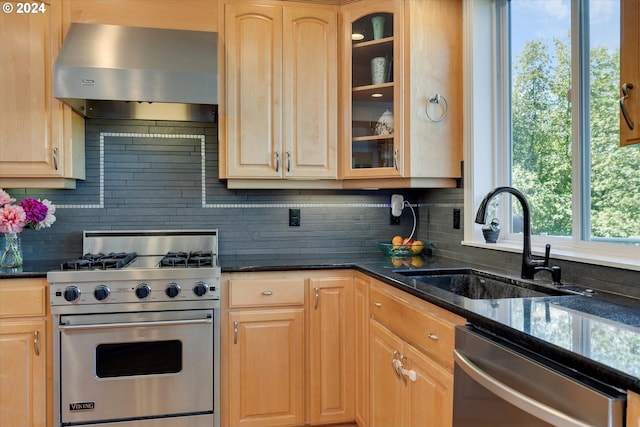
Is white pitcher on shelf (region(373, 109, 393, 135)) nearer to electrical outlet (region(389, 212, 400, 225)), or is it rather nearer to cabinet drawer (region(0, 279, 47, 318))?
electrical outlet (region(389, 212, 400, 225))

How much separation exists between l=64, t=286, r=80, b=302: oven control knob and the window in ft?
6.45

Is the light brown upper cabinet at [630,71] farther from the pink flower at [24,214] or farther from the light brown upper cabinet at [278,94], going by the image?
the pink flower at [24,214]

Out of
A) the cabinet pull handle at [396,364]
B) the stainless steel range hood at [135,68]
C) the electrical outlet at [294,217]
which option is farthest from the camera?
the electrical outlet at [294,217]

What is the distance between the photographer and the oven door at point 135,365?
2127 millimetres

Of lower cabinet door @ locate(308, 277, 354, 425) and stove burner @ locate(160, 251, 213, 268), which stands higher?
stove burner @ locate(160, 251, 213, 268)

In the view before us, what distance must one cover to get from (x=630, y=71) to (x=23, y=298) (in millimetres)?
2512

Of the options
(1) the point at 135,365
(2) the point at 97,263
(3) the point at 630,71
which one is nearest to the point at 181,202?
(2) the point at 97,263

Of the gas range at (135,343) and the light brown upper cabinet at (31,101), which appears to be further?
the light brown upper cabinet at (31,101)

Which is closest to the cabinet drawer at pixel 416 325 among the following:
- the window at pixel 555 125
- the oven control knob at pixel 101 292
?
the window at pixel 555 125

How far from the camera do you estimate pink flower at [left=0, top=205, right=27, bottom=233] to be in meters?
2.25

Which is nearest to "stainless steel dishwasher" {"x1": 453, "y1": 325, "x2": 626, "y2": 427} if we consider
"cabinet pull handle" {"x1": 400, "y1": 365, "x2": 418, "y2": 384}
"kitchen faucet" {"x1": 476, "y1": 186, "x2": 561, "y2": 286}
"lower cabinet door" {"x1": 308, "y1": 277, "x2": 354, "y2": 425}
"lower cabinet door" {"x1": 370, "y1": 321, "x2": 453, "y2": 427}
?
"lower cabinet door" {"x1": 370, "y1": 321, "x2": 453, "y2": 427}

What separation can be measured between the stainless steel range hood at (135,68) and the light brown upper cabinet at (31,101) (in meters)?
0.13

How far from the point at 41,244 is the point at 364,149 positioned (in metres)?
1.95

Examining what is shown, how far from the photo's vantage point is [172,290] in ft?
7.07
